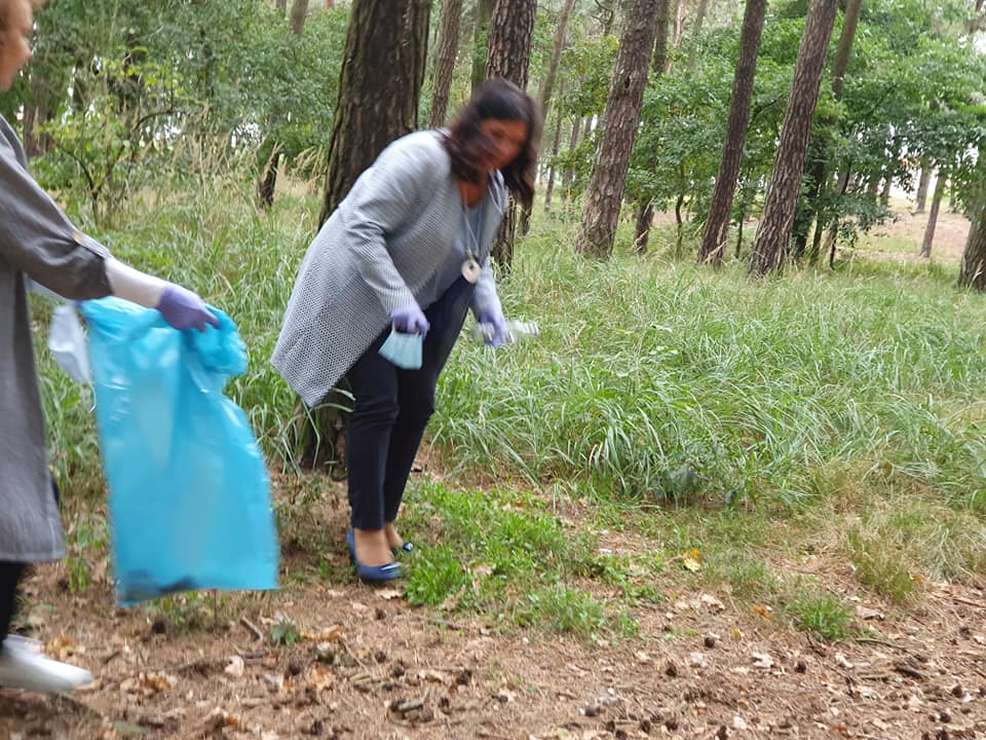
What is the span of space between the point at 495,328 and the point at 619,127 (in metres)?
7.61

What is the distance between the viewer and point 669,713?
3.05m

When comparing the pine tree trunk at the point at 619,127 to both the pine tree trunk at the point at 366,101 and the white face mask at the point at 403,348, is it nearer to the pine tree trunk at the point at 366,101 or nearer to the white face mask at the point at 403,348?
the pine tree trunk at the point at 366,101

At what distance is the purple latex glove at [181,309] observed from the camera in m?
2.32

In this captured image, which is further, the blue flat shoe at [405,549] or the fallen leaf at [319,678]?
the blue flat shoe at [405,549]

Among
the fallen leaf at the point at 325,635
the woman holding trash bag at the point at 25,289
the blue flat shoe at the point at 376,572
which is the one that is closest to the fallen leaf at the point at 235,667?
the fallen leaf at the point at 325,635

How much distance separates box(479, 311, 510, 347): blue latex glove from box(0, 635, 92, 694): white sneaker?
179 cm

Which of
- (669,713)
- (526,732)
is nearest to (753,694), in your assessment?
(669,713)

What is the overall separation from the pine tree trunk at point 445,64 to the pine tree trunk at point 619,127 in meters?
3.27

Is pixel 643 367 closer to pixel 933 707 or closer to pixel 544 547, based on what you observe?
pixel 544 547

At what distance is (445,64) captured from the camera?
13609 mm

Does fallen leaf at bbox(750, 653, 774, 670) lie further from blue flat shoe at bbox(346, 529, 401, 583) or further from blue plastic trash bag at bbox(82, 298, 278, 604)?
blue plastic trash bag at bbox(82, 298, 278, 604)

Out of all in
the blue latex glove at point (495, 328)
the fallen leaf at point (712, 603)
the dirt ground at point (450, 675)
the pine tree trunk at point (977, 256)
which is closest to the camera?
the dirt ground at point (450, 675)

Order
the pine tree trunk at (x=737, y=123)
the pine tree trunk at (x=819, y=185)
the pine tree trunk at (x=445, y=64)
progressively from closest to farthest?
1. the pine tree trunk at (x=737, y=123)
2. the pine tree trunk at (x=445, y=64)
3. the pine tree trunk at (x=819, y=185)

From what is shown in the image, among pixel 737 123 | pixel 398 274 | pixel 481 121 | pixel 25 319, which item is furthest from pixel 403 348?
pixel 737 123
